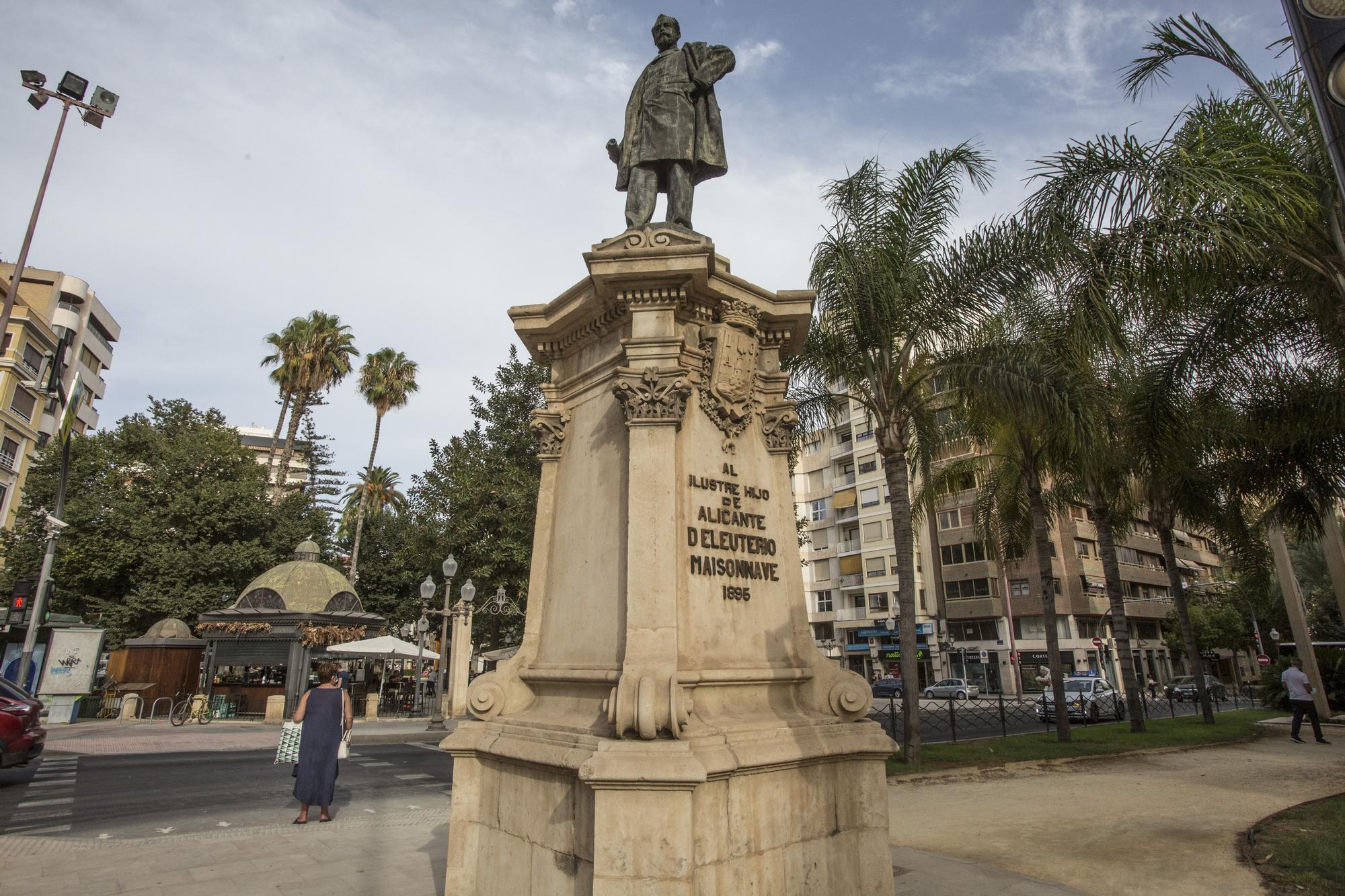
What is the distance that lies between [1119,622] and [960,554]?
33.1 metres

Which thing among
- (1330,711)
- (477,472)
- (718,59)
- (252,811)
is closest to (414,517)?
(477,472)

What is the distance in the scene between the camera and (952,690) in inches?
1629

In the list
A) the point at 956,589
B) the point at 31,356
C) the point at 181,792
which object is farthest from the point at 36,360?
the point at 956,589

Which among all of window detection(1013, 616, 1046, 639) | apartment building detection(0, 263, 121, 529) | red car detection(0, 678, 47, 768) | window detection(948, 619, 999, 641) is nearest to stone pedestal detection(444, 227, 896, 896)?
red car detection(0, 678, 47, 768)

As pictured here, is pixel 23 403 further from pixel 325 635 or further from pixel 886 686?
pixel 886 686

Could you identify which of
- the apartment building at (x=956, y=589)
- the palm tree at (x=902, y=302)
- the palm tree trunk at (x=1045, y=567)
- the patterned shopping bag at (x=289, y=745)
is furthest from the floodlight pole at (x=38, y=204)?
the apartment building at (x=956, y=589)

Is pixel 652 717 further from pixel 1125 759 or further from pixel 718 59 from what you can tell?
pixel 1125 759

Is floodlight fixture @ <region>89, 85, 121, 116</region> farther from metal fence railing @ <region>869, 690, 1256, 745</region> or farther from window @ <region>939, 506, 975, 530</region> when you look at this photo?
window @ <region>939, 506, 975, 530</region>

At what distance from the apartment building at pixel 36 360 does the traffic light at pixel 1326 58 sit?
39.9 metres

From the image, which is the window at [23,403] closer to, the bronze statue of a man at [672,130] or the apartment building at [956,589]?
the apartment building at [956,589]

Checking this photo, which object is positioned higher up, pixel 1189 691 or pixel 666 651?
pixel 666 651

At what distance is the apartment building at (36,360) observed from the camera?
129ft

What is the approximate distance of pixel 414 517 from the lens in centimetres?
3212

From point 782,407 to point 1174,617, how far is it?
6020 centimetres
